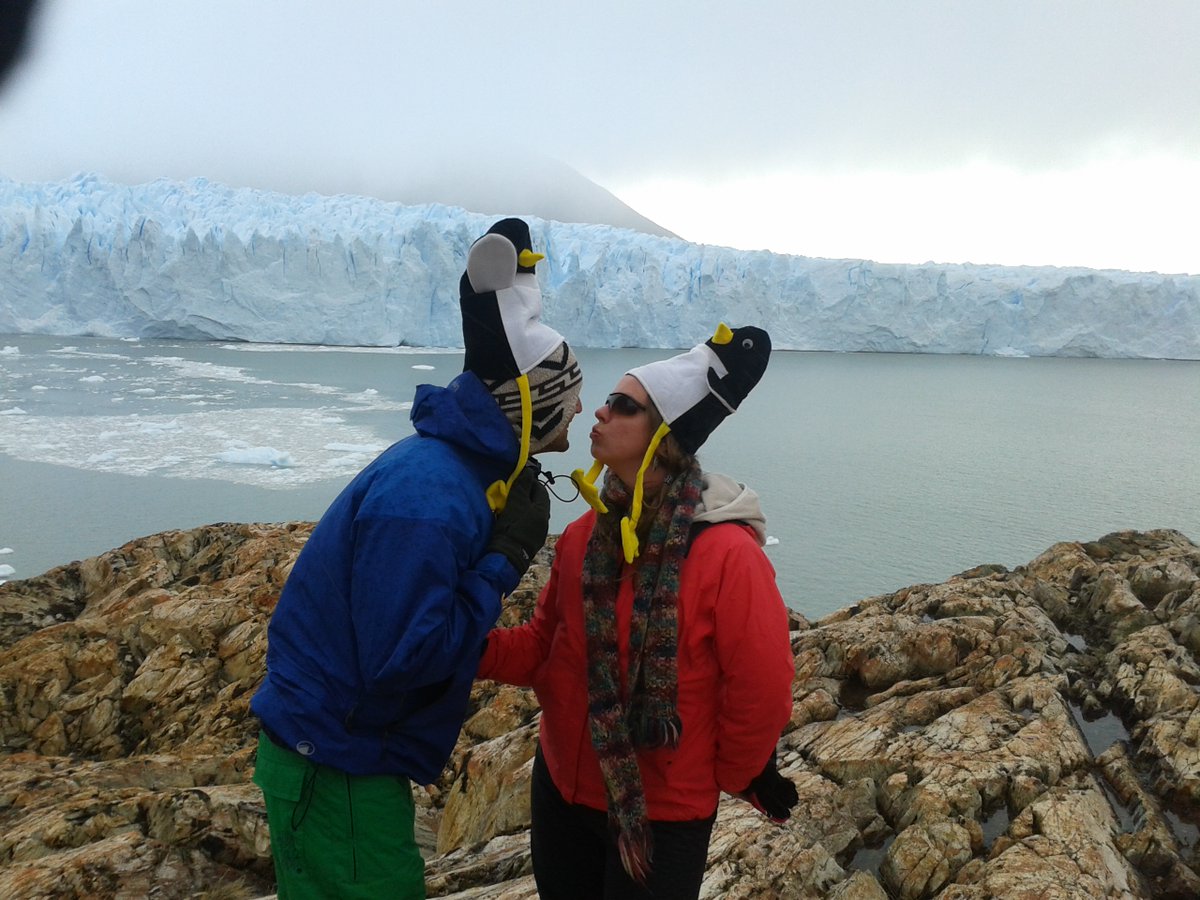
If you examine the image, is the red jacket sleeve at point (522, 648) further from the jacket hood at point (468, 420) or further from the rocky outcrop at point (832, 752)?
the rocky outcrop at point (832, 752)

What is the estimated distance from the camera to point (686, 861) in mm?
1340

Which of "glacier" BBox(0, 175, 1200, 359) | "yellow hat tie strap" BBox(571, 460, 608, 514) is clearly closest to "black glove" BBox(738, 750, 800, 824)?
"yellow hat tie strap" BBox(571, 460, 608, 514)

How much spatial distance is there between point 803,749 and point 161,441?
11612 mm

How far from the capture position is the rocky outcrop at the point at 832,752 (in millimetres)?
2039

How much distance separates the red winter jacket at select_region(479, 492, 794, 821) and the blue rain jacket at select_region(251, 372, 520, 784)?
200 mm

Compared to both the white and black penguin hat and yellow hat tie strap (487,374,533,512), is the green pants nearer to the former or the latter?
yellow hat tie strap (487,374,533,512)

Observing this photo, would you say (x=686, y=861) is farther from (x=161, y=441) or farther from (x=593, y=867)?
(x=161, y=441)

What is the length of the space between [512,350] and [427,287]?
26.5 meters

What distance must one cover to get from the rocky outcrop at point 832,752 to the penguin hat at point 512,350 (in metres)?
1.15

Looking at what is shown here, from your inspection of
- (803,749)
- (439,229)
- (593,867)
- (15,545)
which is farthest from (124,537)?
(439,229)

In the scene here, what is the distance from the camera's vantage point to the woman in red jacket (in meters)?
1.29

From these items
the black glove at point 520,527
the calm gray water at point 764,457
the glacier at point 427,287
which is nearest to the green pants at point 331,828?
the black glove at point 520,527

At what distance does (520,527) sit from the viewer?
134 cm

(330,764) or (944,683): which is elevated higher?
(330,764)
